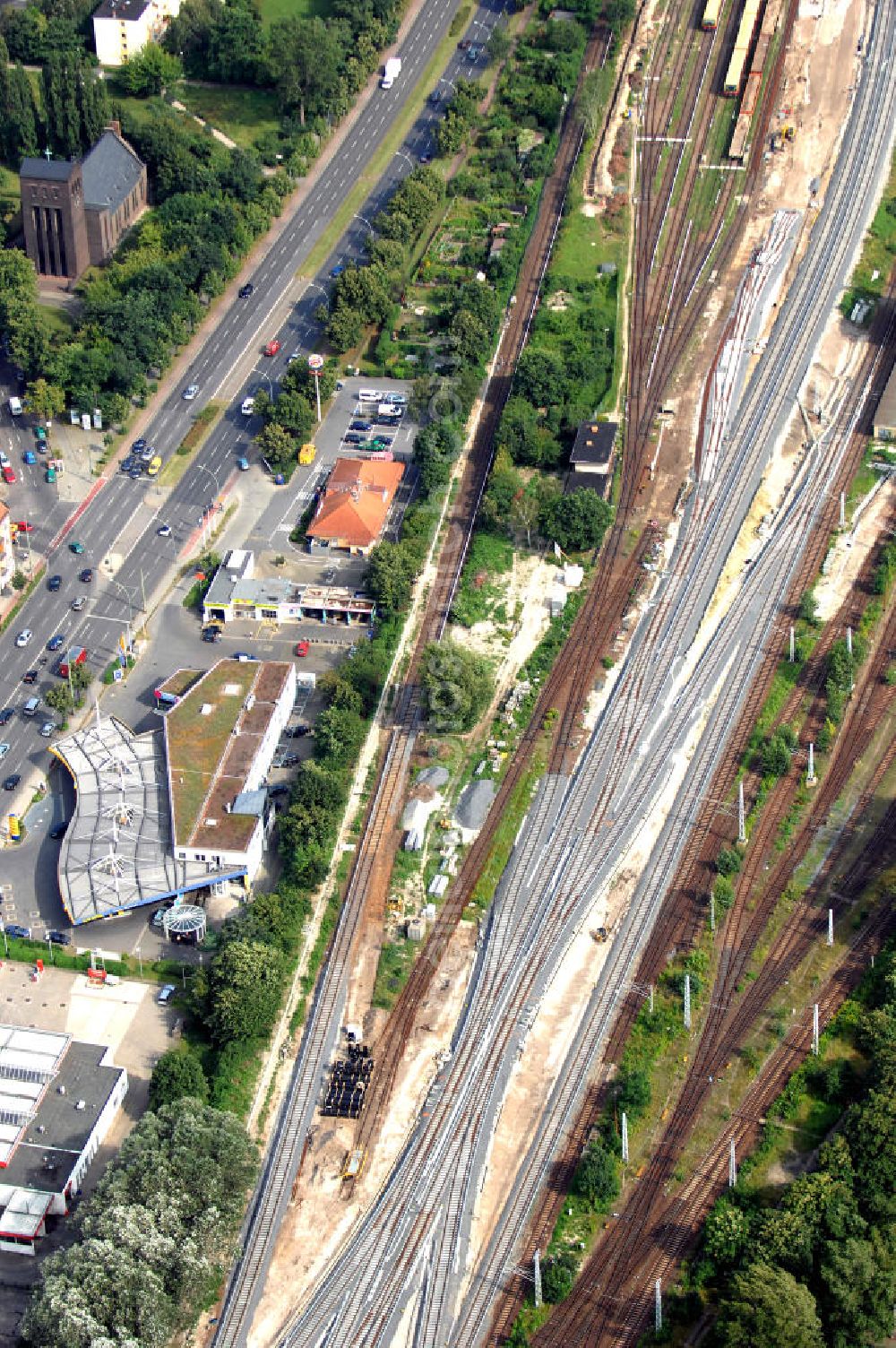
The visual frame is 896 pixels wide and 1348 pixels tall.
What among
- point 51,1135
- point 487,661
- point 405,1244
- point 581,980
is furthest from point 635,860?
point 51,1135

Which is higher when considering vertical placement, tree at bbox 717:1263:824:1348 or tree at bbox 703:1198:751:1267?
tree at bbox 703:1198:751:1267

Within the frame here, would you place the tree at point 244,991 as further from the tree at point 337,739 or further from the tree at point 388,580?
the tree at point 388,580

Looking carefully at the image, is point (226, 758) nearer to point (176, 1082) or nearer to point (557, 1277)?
point (176, 1082)

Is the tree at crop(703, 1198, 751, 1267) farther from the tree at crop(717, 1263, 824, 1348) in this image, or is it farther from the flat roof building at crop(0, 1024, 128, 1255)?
the flat roof building at crop(0, 1024, 128, 1255)

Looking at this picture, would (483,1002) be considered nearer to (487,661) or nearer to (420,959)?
(420,959)

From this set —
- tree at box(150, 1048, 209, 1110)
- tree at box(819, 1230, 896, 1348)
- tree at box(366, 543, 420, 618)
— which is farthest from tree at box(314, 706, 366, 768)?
tree at box(819, 1230, 896, 1348)

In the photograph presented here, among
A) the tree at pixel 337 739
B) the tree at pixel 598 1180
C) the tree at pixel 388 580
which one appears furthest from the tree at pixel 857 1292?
the tree at pixel 388 580
